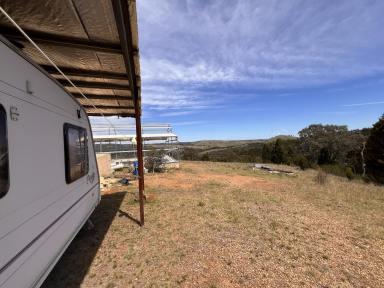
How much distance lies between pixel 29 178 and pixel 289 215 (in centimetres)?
679

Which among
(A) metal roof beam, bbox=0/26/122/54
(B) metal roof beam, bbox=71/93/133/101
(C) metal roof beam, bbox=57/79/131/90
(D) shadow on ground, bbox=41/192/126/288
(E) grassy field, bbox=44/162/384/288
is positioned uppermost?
(A) metal roof beam, bbox=0/26/122/54

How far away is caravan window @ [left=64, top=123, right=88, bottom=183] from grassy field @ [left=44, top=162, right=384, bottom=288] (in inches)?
62.1

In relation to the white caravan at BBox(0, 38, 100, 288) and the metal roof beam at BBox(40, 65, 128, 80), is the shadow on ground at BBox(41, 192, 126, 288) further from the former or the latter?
the metal roof beam at BBox(40, 65, 128, 80)

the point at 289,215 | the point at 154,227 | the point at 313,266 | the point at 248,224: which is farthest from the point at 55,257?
the point at 289,215

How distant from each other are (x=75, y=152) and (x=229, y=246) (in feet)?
11.2

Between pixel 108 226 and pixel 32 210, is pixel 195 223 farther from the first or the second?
pixel 32 210

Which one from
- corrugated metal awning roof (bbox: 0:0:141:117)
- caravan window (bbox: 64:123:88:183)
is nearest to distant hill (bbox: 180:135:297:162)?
caravan window (bbox: 64:123:88:183)

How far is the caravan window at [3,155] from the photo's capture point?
226cm

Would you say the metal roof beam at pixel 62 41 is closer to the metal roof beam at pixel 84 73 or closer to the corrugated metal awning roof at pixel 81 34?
the corrugated metal awning roof at pixel 81 34

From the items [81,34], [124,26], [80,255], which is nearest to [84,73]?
[81,34]

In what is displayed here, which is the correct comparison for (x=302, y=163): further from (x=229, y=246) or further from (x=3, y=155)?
(x=3, y=155)

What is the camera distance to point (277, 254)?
507cm

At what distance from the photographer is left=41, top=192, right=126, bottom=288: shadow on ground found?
4184 mm

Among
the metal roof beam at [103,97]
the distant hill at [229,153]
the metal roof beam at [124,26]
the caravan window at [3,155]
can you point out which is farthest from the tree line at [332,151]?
the caravan window at [3,155]
